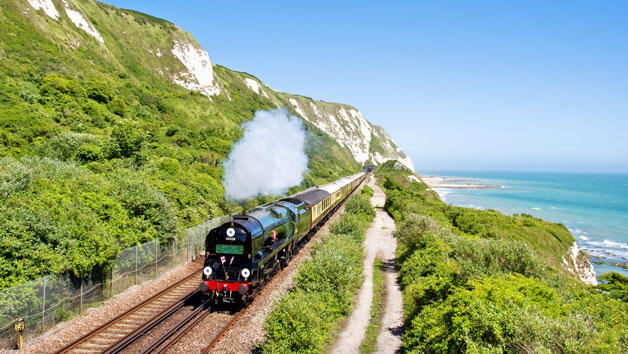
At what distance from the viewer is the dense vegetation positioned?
51.9 ft

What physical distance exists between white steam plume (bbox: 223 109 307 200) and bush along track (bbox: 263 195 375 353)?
6336mm

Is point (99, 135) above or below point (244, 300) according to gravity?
above

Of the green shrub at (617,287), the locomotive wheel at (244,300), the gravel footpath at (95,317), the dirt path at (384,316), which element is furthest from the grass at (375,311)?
the green shrub at (617,287)

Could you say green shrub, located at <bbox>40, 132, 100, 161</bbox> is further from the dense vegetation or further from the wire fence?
the wire fence

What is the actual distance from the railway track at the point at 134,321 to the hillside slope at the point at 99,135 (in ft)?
9.71

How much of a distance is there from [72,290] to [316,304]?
405 inches

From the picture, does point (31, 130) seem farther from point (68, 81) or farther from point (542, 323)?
point (542, 323)

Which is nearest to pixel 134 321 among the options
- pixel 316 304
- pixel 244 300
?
pixel 244 300

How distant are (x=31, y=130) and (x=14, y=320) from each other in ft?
87.4

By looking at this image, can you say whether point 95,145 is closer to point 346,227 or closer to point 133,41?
point 346,227

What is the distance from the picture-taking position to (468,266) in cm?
1506

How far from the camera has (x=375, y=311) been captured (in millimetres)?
17375

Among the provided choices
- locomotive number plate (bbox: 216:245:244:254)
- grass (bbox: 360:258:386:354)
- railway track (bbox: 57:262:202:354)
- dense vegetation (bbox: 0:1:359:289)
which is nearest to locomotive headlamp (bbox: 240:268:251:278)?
locomotive number plate (bbox: 216:245:244:254)

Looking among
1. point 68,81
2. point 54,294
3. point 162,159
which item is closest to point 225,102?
point 68,81
